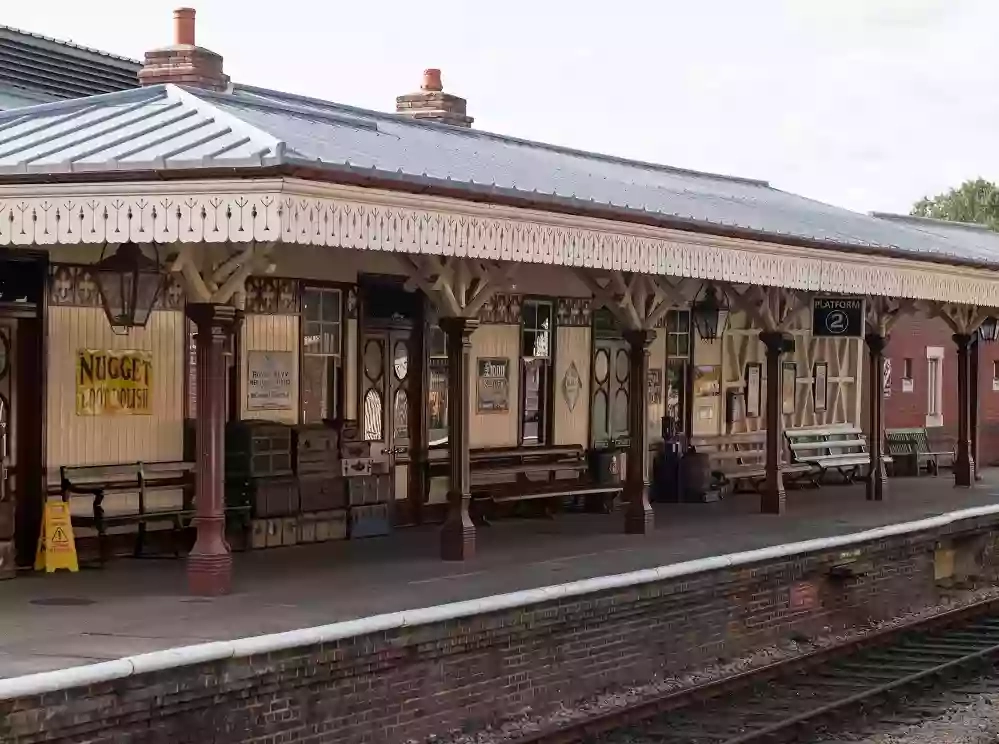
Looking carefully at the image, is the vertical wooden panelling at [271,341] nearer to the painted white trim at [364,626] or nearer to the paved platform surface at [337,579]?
the paved platform surface at [337,579]

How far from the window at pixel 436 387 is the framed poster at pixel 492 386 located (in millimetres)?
475

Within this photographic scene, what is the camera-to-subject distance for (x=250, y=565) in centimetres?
1228

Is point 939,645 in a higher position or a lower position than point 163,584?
lower

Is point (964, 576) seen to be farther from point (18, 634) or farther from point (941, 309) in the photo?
point (18, 634)

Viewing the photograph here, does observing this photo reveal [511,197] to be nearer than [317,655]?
No

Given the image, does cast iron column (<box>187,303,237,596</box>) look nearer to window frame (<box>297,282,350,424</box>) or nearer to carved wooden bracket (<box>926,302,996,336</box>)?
window frame (<box>297,282,350,424</box>)

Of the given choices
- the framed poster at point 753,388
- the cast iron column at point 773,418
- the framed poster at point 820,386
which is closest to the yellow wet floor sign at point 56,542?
the cast iron column at point 773,418

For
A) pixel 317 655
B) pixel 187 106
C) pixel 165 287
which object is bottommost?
pixel 317 655

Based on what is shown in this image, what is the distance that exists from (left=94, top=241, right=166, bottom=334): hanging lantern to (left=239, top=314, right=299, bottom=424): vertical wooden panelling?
2097 millimetres

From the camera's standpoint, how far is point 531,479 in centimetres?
1684

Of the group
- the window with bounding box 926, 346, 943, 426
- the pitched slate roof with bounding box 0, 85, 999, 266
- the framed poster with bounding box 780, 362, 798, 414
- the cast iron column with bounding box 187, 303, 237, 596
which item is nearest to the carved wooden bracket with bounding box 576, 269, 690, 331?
the pitched slate roof with bounding box 0, 85, 999, 266

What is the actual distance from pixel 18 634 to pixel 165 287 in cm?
418

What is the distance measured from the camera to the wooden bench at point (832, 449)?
2192cm

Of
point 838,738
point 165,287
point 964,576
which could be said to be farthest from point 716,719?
point 964,576
